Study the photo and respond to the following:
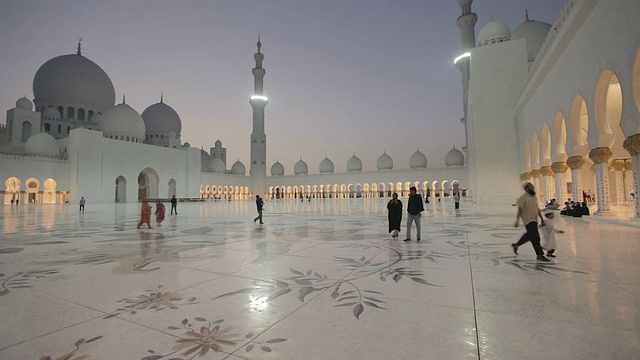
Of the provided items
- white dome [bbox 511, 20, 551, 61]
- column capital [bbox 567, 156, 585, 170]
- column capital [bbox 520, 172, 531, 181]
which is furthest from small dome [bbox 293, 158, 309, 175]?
column capital [bbox 567, 156, 585, 170]

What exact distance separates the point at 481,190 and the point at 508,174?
168cm

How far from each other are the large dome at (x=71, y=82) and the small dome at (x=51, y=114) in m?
0.99

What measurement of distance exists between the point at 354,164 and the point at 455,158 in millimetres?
12119

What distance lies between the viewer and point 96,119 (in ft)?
108

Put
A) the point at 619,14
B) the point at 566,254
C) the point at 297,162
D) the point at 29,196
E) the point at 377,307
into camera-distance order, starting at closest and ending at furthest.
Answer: the point at 377,307, the point at 566,254, the point at 619,14, the point at 29,196, the point at 297,162

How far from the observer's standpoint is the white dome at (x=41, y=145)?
25.8 m

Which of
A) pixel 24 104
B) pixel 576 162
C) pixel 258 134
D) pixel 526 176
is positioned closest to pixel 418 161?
pixel 258 134

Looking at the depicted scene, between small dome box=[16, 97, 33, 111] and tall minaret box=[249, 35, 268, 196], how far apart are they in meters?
20.2

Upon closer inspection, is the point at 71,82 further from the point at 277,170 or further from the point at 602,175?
the point at 602,175

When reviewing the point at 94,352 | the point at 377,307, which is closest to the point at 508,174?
the point at 377,307

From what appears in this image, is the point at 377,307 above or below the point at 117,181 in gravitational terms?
below

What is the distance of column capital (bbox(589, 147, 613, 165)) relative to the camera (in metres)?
8.22

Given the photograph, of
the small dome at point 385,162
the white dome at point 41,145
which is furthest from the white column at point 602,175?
the white dome at point 41,145

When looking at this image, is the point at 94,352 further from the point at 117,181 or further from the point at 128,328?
the point at 117,181
